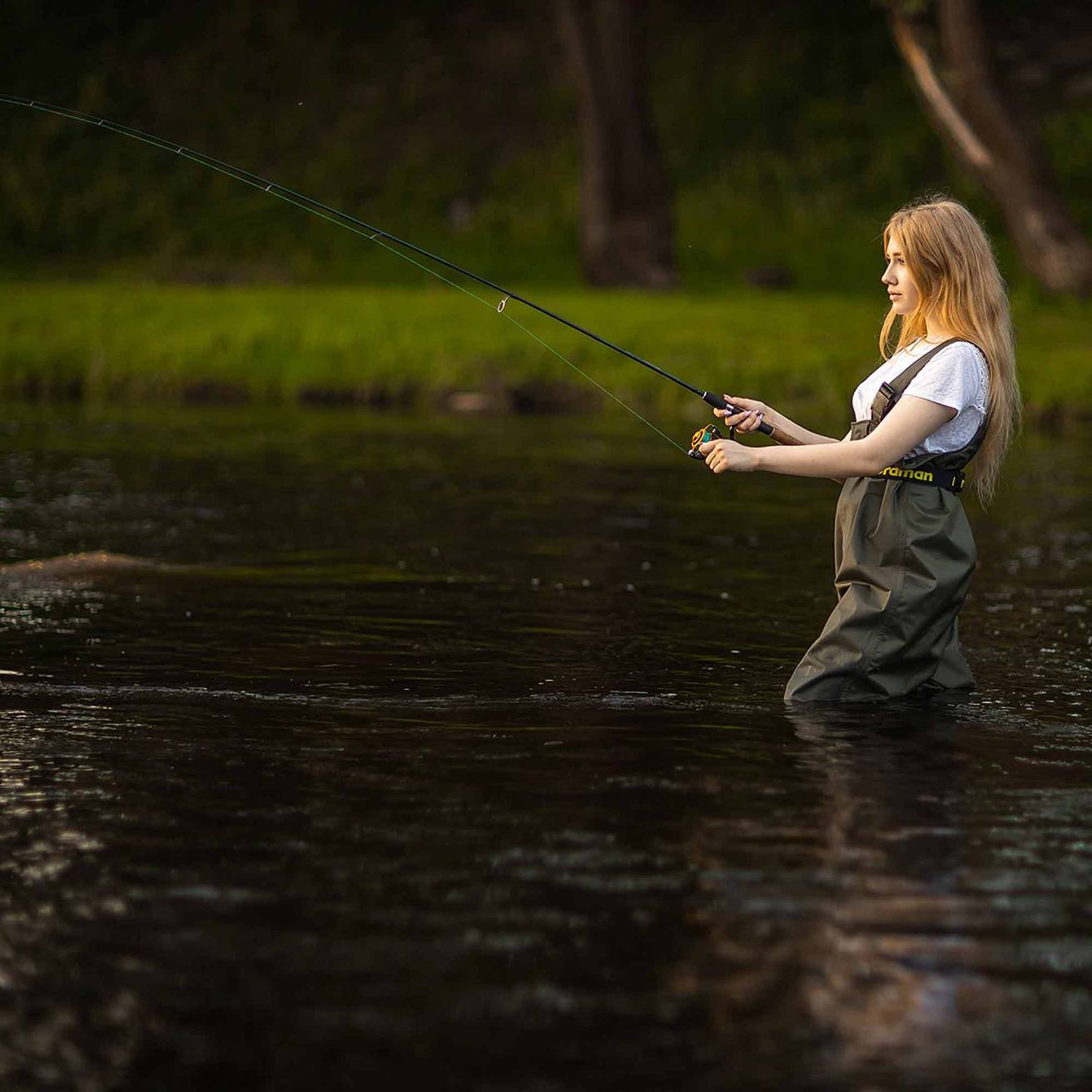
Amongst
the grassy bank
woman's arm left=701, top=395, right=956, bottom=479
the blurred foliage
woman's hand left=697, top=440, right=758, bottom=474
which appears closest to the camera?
woman's hand left=697, top=440, right=758, bottom=474

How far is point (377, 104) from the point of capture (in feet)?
98.4

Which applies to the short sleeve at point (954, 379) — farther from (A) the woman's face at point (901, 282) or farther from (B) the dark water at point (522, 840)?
(B) the dark water at point (522, 840)

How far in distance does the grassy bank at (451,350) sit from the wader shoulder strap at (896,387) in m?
11.3

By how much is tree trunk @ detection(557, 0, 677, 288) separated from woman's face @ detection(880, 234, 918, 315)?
15948mm

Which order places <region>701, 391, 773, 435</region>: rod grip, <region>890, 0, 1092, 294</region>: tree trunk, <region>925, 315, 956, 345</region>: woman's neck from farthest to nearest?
<region>890, 0, 1092, 294</region>: tree trunk, <region>701, 391, 773, 435</region>: rod grip, <region>925, 315, 956, 345</region>: woman's neck

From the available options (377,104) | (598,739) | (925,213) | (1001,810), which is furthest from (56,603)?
(377,104)

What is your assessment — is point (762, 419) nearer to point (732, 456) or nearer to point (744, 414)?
point (744, 414)

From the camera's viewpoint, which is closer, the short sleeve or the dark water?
the dark water

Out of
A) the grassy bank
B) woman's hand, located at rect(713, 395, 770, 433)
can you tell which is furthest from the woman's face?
the grassy bank

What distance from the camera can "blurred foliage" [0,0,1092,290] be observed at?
2508 cm

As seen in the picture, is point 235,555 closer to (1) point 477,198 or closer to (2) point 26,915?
(2) point 26,915

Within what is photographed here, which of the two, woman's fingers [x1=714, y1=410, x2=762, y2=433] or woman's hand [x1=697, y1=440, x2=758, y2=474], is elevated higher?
woman's fingers [x1=714, y1=410, x2=762, y2=433]

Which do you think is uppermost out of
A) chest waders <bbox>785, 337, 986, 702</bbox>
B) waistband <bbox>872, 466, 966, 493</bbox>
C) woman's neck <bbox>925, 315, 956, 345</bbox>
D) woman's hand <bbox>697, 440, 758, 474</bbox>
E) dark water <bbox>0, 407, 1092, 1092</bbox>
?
woman's neck <bbox>925, 315, 956, 345</bbox>

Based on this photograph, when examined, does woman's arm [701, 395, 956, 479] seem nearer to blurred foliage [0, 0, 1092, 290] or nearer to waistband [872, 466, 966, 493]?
waistband [872, 466, 966, 493]
